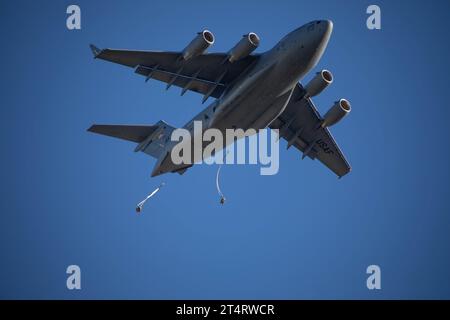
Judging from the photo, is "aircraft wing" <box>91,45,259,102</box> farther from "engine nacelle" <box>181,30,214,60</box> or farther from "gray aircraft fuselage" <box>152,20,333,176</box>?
"engine nacelle" <box>181,30,214,60</box>

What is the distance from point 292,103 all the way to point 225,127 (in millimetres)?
2731

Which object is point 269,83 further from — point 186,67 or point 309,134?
point 309,134

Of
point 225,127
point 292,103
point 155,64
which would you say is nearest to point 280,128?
point 292,103

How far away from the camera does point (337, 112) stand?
65.8ft

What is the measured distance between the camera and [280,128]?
70.4 feet

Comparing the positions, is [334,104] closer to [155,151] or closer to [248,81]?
[248,81]

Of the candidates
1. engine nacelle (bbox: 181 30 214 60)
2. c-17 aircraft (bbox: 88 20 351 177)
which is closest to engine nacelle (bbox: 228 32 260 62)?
c-17 aircraft (bbox: 88 20 351 177)

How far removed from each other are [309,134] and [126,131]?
537 centimetres

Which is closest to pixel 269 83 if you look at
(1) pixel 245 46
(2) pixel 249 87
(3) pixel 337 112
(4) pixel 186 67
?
(2) pixel 249 87

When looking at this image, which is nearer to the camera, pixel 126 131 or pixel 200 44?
pixel 200 44

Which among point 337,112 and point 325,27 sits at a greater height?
point 325,27

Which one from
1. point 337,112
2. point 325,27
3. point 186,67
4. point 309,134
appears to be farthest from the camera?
point 309,134

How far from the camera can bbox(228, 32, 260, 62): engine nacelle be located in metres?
18.0

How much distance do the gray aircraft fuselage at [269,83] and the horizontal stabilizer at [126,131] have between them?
7.51 ft
